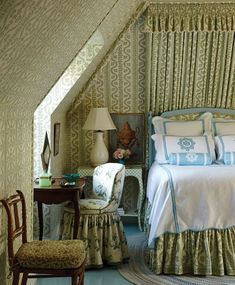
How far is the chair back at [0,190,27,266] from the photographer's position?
256cm

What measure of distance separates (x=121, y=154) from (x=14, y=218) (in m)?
2.63

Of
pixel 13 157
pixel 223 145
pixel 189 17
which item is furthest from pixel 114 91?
pixel 13 157

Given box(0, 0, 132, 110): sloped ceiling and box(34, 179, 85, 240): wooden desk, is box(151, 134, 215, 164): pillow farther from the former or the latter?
box(0, 0, 132, 110): sloped ceiling

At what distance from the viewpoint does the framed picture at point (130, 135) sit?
550 centimetres

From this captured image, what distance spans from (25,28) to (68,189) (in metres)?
2.10

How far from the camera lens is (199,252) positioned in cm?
366

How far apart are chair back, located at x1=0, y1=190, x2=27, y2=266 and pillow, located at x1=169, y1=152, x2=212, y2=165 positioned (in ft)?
7.07

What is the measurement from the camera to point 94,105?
5.48 meters

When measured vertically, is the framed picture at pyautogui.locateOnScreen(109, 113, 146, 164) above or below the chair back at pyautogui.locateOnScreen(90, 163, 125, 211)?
above

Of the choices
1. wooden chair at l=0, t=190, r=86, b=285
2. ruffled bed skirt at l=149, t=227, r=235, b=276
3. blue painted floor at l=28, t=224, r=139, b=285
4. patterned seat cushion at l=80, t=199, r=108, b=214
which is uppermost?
patterned seat cushion at l=80, t=199, r=108, b=214

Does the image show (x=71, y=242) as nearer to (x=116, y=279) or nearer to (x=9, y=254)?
(x=9, y=254)

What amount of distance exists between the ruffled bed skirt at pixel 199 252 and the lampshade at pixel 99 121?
68.2 inches

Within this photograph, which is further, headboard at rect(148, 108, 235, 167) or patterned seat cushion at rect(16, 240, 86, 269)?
headboard at rect(148, 108, 235, 167)

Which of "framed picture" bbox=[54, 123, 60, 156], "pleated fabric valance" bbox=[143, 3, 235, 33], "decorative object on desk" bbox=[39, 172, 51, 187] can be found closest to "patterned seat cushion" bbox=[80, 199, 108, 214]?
"decorative object on desk" bbox=[39, 172, 51, 187]
